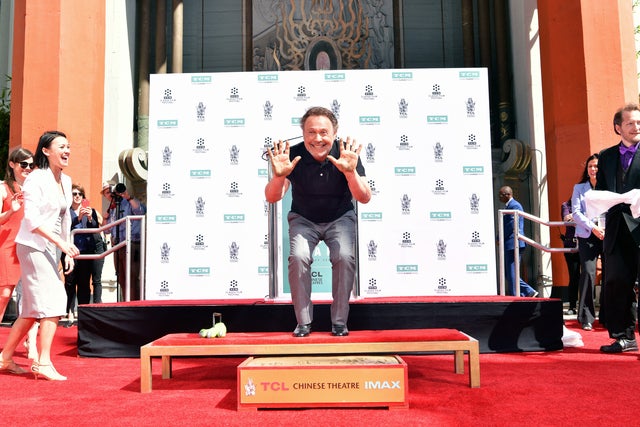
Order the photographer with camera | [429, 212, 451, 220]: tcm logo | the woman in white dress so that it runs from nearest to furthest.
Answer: the woman in white dress, [429, 212, 451, 220]: tcm logo, the photographer with camera

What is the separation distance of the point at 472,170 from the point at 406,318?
2.99 metres

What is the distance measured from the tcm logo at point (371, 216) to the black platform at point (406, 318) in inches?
93.9

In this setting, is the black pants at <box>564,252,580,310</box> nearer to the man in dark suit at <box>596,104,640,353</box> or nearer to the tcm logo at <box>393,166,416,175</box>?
the tcm logo at <box>393,166,416,175</box>

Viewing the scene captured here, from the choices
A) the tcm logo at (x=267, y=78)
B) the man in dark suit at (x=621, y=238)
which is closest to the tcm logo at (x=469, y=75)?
the tcm logo at (x=267, y=78)

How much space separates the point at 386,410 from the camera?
283 centimetres

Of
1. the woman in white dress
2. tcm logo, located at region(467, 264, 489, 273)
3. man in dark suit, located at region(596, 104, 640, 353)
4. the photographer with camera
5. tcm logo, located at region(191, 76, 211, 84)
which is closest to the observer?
the woman in white dress

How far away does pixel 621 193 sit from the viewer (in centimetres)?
464

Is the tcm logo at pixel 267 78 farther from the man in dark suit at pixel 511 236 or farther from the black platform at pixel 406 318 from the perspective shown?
the black platform at pixel 406 318

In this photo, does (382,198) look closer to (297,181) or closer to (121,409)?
(297,181)

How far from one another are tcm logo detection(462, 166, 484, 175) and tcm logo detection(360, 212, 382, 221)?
108cm

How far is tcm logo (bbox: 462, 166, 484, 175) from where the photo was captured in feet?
23.7

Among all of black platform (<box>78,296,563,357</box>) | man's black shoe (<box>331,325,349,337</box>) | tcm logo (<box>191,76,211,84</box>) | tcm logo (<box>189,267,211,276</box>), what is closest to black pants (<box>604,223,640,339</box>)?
black platform (<box>78,296,563,357</box>)

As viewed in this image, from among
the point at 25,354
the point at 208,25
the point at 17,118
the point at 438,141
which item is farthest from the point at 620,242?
the point at 208,25

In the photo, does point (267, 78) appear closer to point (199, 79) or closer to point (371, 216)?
point (199, 79)
